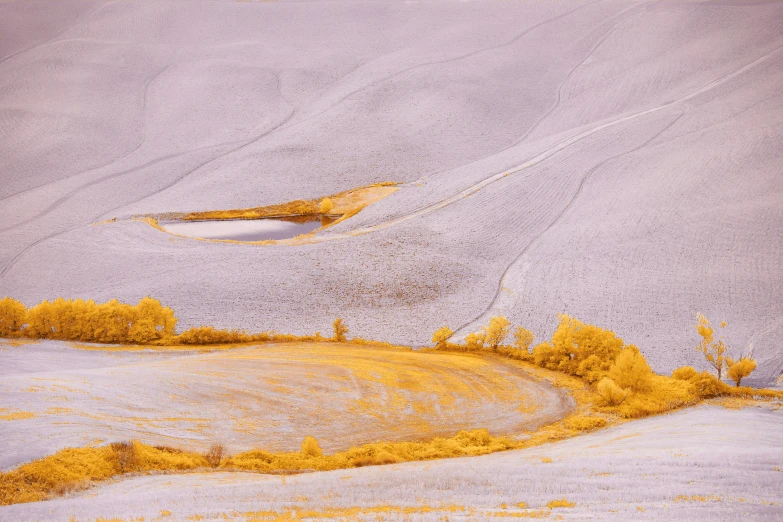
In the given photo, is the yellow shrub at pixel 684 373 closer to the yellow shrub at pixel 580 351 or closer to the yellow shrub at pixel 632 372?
the yellow shrub at pixel 632 372

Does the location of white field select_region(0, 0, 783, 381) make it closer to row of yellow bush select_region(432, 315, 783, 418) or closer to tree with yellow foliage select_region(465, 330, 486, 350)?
row of yellow bush select_region(432, 315, 783, 418)

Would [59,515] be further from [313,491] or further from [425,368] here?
[425,368]

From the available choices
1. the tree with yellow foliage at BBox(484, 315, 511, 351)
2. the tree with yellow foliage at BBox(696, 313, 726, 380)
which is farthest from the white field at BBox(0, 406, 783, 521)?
the tree with yellow foliage at BBox(484, 315, 511, 351)

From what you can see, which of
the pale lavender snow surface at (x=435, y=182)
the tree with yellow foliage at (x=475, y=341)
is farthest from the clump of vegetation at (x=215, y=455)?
the tree with yellow foliage at (x=475, y=341)

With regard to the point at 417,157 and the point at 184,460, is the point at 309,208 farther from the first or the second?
the point at 184,460

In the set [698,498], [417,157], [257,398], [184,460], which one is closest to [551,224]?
[417,157]
